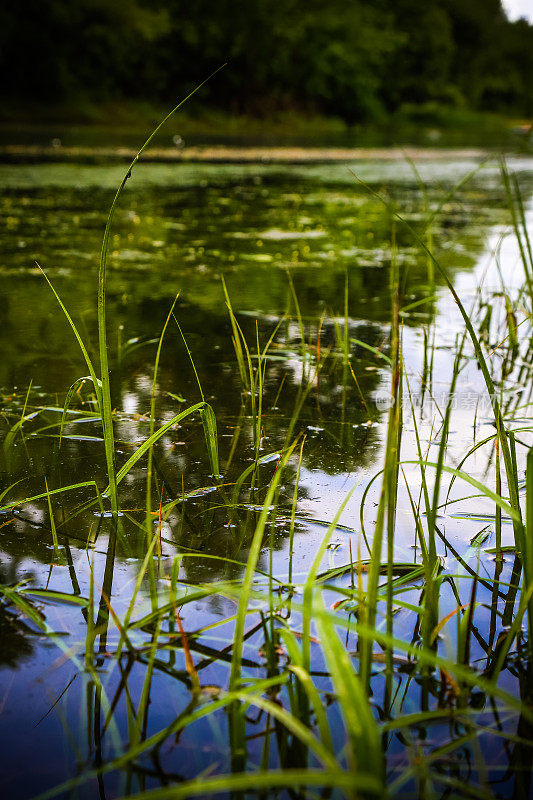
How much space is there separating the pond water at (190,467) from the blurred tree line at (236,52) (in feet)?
43.9

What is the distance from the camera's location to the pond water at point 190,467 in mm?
958

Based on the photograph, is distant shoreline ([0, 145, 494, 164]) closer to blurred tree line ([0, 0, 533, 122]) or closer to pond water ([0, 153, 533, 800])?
blurred tree line ([0, 0, 533, 122])

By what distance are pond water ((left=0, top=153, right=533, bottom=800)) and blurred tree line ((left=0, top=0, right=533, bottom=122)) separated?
43.9 ft

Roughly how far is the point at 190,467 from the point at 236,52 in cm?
2484

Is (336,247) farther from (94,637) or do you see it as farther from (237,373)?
(94,637)

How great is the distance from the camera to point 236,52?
24250 mm

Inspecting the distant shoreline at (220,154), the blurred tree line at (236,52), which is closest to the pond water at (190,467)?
the distant shoreline at (220,154)

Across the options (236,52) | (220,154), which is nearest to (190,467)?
(220,154)

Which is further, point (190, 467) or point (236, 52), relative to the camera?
point (236, 52)

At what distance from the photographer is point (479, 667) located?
108 cm

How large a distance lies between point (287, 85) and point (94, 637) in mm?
27881

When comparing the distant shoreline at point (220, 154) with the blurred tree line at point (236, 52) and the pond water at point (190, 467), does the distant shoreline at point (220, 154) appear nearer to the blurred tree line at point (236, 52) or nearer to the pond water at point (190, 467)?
the blurred tree line at point (236, 52)

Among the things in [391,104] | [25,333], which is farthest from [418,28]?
[25,333]

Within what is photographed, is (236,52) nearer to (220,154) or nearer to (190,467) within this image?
(220,154)
